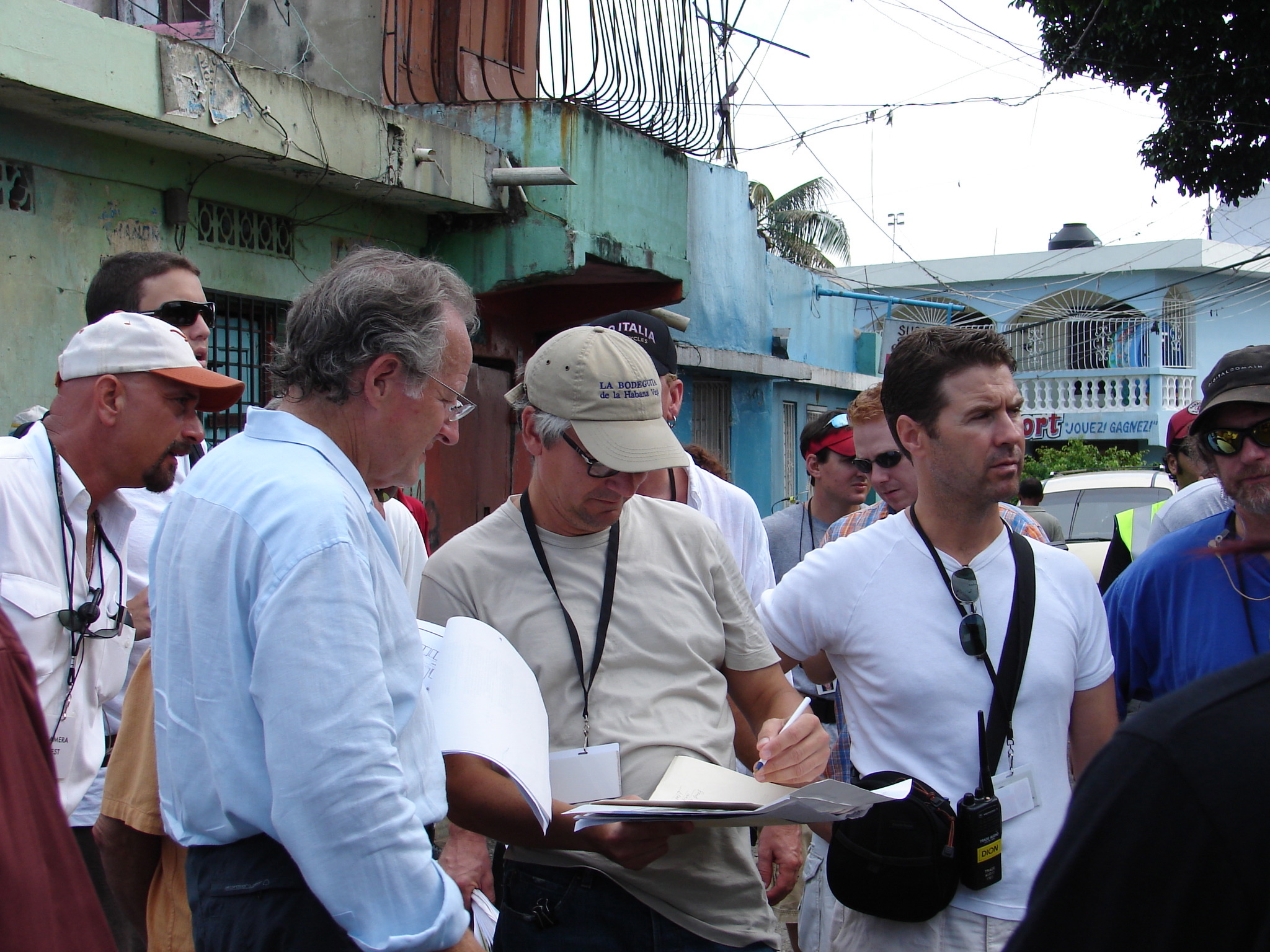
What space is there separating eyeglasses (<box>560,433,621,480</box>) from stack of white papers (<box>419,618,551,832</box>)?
0.41 metres

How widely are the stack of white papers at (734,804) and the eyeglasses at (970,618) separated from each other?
1.24ft

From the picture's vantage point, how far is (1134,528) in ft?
14.5

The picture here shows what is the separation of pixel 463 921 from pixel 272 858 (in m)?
0.31

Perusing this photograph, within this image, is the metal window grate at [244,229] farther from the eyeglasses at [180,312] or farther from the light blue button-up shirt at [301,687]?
the light blue button-up shirt at [301,687]

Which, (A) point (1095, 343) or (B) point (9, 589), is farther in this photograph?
(A) point (1095, 343)

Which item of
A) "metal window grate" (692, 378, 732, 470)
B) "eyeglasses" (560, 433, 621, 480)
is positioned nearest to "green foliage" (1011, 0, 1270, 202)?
"metal window grate" (692, 378, 732, 470)

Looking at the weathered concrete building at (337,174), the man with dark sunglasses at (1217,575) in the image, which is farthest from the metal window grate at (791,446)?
the man with dark sunglasses at (1217,575)

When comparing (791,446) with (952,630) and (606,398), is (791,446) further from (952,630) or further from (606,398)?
(606,398)

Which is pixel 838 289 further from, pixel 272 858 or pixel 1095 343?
pixel 272 858

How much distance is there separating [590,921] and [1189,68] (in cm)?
1152

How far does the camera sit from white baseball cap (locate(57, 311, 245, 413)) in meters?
2.88

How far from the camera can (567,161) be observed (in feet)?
26.5

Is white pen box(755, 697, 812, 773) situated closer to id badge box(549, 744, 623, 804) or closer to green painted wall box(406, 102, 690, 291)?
id badge box(549, 744, 623, 804)

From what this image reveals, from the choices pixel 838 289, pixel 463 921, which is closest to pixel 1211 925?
pixel 463 921
